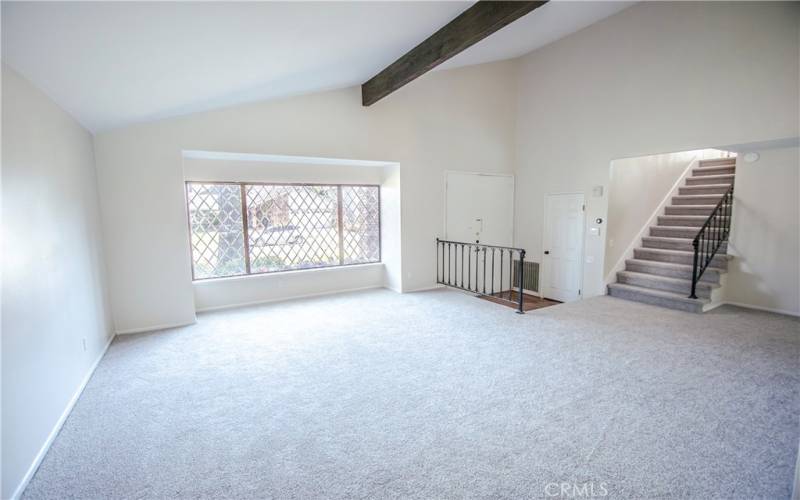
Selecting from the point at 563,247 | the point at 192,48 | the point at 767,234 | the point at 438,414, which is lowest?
the point at 438,414

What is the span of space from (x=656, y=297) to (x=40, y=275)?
21.2 feet

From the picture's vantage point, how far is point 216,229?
4.78 metres

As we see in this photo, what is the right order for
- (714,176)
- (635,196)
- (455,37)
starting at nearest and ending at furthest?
(455,37)
(635,196)
(714,176)

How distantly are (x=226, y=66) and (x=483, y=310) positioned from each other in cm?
381

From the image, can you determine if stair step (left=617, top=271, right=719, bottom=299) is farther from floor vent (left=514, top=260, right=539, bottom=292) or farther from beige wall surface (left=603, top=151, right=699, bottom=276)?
floor vent (left=514, top=260, right=539, bottom=292)

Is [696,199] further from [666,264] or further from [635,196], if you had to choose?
[666,264]

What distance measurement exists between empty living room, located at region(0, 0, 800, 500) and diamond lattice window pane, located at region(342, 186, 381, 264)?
4 cm

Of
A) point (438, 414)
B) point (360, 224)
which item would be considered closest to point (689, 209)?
point (360, 224)

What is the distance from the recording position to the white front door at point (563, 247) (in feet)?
18.9

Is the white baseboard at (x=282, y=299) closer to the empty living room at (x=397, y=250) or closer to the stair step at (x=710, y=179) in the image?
the empty living room at (x=397, y=250)

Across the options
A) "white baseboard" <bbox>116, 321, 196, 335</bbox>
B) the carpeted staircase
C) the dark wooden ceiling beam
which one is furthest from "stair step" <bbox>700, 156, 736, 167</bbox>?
"white baseboard" <bbox>116, 321, 196, 335</bbox>

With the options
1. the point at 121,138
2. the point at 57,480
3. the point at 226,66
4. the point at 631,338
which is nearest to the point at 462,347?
the point at 631,338

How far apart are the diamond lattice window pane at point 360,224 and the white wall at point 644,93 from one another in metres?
2.72

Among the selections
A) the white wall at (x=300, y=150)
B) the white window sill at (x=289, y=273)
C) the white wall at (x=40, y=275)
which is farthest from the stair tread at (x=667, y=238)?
the white wall at (x=40, y=275)
